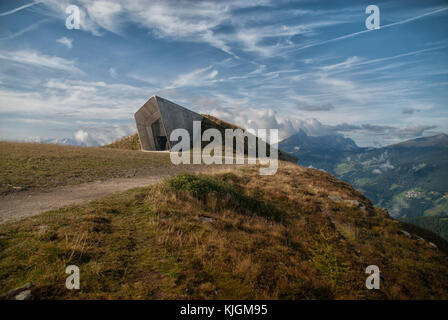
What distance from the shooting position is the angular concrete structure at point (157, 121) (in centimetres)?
4128

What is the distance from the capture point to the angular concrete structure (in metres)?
41.3

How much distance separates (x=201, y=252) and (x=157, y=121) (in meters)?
39.6

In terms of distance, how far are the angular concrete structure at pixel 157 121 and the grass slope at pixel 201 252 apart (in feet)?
106

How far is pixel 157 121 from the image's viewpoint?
42250 mm

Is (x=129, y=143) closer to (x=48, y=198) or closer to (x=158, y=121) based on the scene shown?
(x=158, y=121)

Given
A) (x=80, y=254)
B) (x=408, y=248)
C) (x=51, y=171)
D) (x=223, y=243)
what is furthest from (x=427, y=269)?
(x=51, y=171)

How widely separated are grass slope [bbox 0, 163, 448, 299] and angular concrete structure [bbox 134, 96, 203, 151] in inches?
1278
